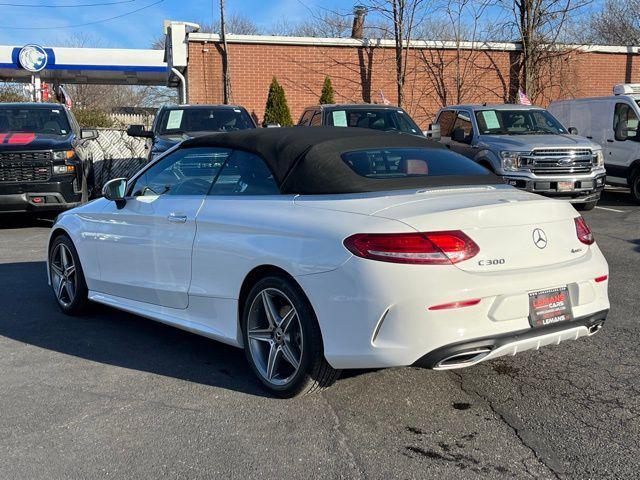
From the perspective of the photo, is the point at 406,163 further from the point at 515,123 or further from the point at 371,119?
the point at 515,123

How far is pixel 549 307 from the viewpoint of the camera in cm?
361

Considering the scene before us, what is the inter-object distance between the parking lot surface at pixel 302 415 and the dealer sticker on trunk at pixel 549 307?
0.52 metres

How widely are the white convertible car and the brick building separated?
1612 centimetres

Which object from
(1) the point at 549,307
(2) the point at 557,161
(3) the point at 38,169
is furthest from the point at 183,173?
(2) the point at 557,161

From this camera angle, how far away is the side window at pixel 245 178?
4199 millimetres

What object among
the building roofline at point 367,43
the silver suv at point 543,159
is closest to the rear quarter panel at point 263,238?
the silver suv at point 543,159

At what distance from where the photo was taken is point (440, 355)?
10.9 ft

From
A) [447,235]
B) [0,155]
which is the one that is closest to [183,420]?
[447,235]

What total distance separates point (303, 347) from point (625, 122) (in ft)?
37.9

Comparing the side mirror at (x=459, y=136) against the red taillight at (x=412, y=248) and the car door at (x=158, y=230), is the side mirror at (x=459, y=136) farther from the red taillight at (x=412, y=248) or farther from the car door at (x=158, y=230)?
the red taillight at (x=412, y=248)

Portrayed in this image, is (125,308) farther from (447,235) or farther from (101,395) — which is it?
(447,235)

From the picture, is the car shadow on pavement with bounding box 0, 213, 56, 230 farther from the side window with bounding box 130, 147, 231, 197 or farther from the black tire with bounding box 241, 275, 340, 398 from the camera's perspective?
the black tire with bounding box 241, 275, 340, 398

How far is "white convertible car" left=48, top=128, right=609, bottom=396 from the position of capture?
132 inches

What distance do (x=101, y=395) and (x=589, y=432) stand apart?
2.74m
